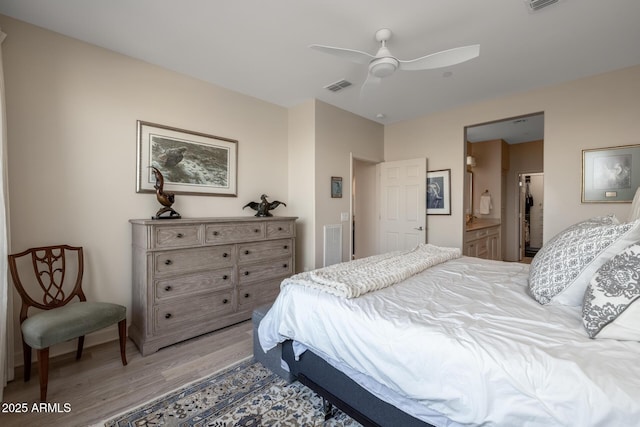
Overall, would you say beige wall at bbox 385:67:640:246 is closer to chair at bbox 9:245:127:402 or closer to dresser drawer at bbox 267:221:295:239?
dresser drawer at bbox 267:221:295:239

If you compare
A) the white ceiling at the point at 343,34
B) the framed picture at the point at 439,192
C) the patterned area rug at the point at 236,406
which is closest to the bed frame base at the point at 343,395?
the patterned area rug at the point at 236,406

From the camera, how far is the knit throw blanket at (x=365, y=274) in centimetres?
156

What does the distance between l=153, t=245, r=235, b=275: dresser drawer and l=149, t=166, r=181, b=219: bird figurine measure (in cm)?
45

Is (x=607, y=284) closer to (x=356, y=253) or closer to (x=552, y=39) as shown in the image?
(x=552, y=39)

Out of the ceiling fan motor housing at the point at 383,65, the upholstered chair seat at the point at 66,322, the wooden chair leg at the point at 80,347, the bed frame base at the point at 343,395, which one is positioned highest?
the ceiling fan motor housing at the point at 383,65

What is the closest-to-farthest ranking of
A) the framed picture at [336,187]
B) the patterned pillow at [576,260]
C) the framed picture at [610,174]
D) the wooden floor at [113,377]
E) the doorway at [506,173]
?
the patterned pillow at [576,260] < the wooden floor at [113,377] < the framed picture at [610,174] < the framed picture at [336,187] < the doorway at [506,173]

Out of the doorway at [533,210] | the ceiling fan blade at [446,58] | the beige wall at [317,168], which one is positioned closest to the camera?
the ceiling fan blade at [446,58]

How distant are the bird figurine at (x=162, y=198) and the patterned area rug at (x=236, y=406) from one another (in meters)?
1.57

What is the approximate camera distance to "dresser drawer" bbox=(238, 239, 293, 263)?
3000 mm

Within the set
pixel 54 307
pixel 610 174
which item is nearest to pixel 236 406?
pixel 54 307

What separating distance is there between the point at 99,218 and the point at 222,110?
177 centimetres

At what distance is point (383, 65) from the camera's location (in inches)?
82.9

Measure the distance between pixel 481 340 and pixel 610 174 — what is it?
335 centimetres

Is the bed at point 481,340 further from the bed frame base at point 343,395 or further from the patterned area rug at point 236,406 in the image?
the patterned area rug at point 236,406
